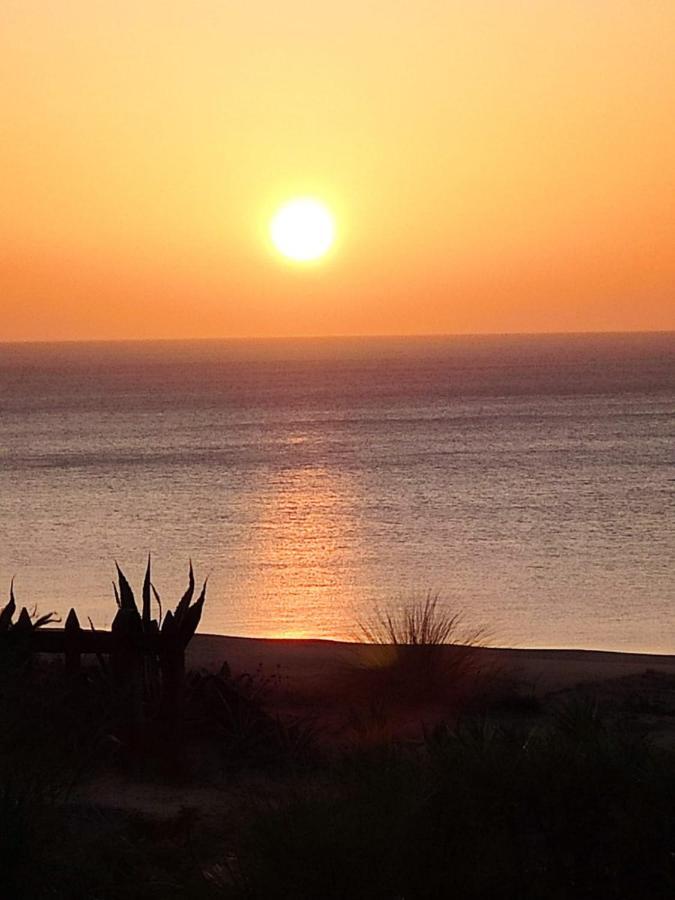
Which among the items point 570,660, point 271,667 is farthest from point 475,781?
point 570,660

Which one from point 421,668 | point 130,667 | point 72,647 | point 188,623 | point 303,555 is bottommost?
point 130,667

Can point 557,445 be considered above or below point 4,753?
above

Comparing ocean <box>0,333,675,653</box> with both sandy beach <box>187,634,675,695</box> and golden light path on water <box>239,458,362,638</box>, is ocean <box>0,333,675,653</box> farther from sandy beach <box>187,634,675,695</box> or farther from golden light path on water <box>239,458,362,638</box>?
sandy beach <box>187,634,675,695</box>

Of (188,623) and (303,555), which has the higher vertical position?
(303,555)

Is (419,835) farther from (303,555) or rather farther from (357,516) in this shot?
(357,516)

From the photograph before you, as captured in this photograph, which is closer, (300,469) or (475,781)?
(475,781)

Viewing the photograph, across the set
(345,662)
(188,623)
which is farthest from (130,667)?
(345,662)

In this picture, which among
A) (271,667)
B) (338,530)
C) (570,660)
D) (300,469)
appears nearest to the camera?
(271,667)

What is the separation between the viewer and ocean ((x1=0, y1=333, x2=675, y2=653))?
95.8ft

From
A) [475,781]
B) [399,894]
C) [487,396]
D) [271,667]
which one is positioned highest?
[487,396]

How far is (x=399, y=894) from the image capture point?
20.4 ft

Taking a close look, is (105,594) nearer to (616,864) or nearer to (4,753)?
(4,753)

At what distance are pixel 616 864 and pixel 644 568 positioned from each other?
2960cm

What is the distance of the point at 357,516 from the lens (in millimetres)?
52750
